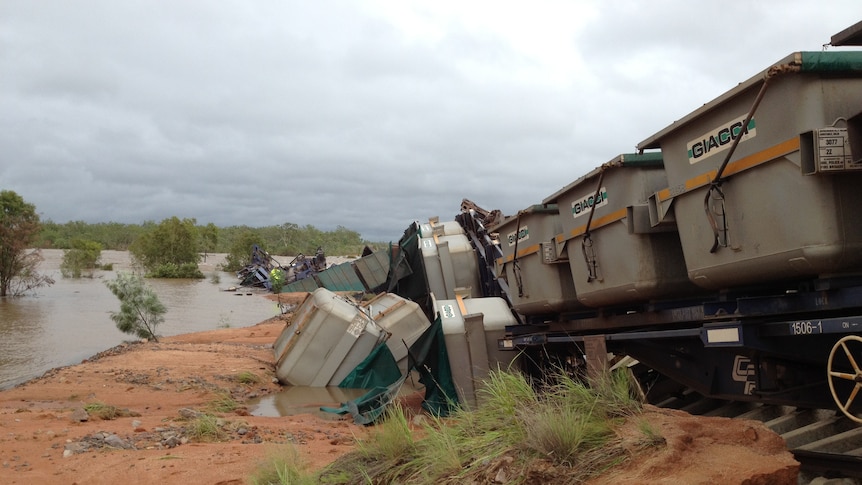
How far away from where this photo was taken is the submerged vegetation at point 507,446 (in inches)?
177

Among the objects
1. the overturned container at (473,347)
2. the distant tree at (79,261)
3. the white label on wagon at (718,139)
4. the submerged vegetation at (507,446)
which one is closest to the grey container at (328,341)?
the overturned container at (473,347)

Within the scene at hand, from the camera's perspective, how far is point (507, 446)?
16.0ft

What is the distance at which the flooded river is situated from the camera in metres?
20.8

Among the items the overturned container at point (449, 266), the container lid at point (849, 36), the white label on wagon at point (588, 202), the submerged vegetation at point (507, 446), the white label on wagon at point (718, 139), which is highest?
the container lid at point (849, 36)

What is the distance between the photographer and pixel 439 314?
10.0m

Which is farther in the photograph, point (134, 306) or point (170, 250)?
point (170, 250)

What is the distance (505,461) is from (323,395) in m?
8.36

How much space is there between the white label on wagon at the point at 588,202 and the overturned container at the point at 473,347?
112 inches

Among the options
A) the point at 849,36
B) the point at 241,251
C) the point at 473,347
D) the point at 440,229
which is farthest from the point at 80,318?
the point at 241,251

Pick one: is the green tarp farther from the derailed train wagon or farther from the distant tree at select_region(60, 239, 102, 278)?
the distant tree at select_region(60, 239, 102, 278)

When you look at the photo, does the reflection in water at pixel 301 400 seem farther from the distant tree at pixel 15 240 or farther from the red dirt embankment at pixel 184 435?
the distant tree at pixel 15 240

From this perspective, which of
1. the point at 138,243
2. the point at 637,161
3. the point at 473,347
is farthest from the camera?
the point at 138,243

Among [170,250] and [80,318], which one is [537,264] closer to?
[80,318]

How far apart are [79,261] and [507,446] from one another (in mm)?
67248
